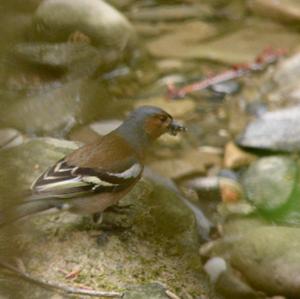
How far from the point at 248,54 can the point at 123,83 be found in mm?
1415

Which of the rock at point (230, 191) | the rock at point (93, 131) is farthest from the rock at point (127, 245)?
the rock at point (93, 131)

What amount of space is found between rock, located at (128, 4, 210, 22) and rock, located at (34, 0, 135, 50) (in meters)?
1.25

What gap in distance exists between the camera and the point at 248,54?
7367 millimetres

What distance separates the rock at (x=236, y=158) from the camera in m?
5.61

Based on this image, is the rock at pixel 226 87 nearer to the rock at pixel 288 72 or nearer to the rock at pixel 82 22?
the rock at pixel 288 72

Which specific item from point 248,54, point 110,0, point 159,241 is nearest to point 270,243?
point 159,241

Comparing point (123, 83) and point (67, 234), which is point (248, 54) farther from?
point (67, 234)

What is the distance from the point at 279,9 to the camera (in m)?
7.98

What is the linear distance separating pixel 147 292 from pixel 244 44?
184 inches

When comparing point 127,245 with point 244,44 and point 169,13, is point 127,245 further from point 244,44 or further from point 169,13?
point 169,13

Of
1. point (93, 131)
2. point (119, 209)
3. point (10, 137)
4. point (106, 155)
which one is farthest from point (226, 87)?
point (106, 155)

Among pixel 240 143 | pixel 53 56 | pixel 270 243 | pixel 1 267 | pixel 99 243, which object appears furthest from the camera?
pixel 53 56

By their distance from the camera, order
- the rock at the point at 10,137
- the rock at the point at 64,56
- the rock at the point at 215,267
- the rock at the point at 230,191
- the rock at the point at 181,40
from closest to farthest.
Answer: the rock at the point at 215,267
the rock at the point at 10,137
the rock at the point at 230,191
the rock at the point at 64,56
the rock at the point at 181,40

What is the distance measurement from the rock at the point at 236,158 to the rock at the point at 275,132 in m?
0.07
